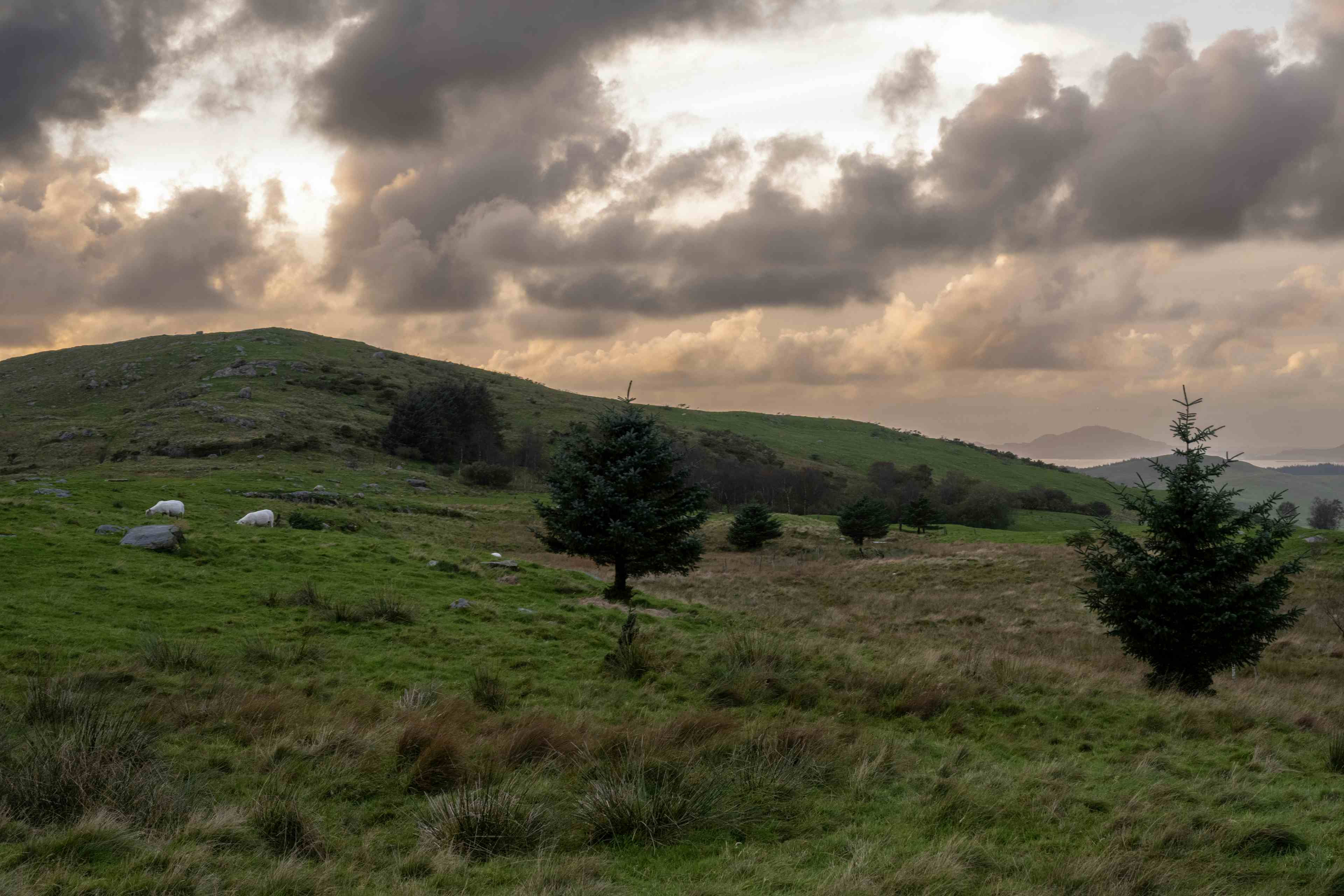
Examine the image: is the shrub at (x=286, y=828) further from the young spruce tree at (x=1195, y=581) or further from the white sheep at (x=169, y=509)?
the white sheep at (x=169, y=509)

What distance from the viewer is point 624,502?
21.8m

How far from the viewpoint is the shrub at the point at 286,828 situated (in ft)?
20.7

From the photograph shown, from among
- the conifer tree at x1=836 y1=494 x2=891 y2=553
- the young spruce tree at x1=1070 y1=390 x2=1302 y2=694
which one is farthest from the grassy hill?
the conifer tree at x1=836 y1=494 x2=891 y2=553

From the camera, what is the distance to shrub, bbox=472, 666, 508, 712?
11047 mm

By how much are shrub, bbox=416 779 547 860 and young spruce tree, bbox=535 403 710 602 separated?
1441cm

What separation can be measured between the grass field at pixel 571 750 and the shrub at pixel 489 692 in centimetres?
8

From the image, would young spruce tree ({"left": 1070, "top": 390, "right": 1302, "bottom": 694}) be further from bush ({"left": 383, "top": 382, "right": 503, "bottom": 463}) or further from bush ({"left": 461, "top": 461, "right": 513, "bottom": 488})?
bush ({"left": 383, "top": 382, "right": 503, "bottom": 463})

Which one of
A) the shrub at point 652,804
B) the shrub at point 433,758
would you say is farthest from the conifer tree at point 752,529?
the shrub at point 652,804

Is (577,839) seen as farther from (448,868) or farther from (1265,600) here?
(1265,600)

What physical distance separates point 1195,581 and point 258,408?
81.1 meters

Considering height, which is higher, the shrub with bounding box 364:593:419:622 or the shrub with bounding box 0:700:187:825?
the shrub with bounding box 0:700:187:825

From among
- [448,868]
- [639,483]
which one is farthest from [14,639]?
[639,483]

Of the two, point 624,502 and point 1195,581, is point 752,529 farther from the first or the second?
point 1195,581

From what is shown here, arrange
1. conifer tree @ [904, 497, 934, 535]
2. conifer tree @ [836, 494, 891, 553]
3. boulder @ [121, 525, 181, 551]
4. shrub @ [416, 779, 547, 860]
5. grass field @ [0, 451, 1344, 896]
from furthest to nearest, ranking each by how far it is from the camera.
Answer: conifer tree @ [904, 497, 934, 535] → conifer tree @ [836, 494, 891, 553] → boulder @ [121, 525, 181, 551] → shrub @ [416, 779, 547, 860] → grass field @ [0, 451, 1344, 896]
